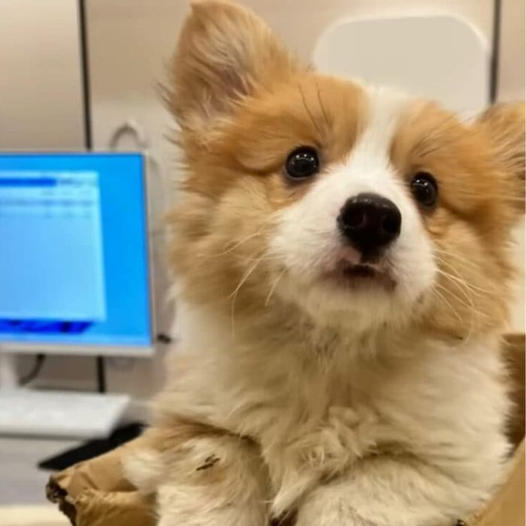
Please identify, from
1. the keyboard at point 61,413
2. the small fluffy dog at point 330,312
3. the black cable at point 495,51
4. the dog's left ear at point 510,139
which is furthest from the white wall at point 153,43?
the small fluffy dog at point 330,312

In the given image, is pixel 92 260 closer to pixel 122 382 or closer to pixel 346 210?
pixel 122 382

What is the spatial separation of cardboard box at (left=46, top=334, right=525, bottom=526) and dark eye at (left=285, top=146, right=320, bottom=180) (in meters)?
0.35

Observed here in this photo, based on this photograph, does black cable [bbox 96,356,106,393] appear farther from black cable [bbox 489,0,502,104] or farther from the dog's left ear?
the dog's left ear

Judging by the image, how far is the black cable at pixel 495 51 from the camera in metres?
1.70

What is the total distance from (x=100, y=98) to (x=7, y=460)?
0.81 metres

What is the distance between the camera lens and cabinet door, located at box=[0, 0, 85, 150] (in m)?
1.93

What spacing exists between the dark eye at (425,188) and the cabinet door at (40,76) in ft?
4.10

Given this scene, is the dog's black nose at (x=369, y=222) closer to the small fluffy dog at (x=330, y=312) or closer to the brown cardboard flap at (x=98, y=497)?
the small fluffy dog at (x=330, y=312)

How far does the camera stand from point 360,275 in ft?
2.57

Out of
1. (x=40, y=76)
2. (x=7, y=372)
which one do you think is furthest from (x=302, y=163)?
(x=7, y=372)

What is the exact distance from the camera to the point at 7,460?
1706 millimetres

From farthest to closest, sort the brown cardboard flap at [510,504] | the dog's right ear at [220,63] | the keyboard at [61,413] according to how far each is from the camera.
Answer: the keyboard at [61,413] → the dog's right ear at [220,63] → the brown cardboard flap at [510,504]

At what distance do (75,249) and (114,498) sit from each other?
1097 millimetres

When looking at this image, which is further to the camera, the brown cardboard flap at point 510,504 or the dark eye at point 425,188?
the dark eye at point 425,188
